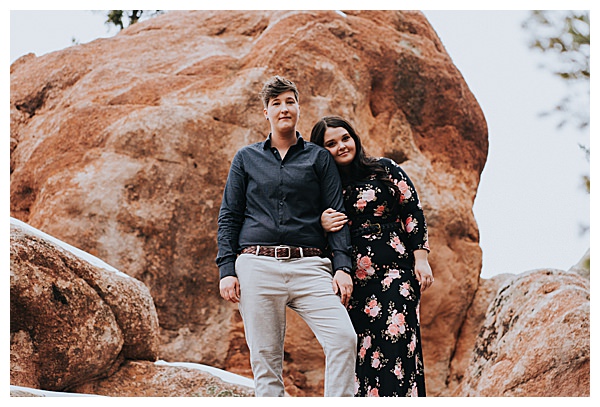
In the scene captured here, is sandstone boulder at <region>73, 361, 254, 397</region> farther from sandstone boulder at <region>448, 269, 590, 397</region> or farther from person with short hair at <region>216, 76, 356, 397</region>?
sandstone boulder at <region>448, 269, 590, 397</region>

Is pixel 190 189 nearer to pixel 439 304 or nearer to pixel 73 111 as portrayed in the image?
pixel 73 111

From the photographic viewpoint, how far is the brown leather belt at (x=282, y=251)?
12.2ft

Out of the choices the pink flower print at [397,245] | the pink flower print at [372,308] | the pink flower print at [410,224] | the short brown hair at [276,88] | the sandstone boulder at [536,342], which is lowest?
the sandstone boulder at [536,342]

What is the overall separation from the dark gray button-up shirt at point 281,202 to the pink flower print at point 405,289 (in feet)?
1.42

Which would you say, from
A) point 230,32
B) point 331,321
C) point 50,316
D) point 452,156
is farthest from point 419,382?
point 230,32

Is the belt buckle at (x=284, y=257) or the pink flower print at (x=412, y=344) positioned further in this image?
the pink flower print at (x=412, y=344)

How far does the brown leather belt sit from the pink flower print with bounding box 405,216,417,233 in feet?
2.23

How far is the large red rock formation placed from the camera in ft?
25.7

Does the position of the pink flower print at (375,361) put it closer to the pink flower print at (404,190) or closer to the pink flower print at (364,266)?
the pink flower print at (364,266)

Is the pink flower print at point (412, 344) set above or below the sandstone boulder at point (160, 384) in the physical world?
above

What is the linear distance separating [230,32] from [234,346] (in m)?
4.27

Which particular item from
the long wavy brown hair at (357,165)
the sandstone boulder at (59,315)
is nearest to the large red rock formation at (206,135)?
the sandstone boulder at (59,315)

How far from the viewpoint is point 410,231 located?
4141 millimetres

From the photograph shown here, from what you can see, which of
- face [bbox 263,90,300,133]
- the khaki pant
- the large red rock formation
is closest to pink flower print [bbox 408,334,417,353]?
the khaki pant
